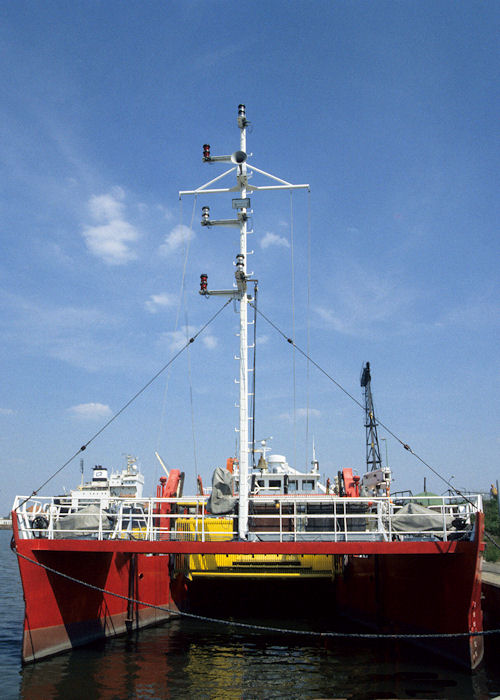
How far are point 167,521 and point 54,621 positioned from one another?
5704mm

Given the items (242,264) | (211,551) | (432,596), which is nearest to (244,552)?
(211,551)

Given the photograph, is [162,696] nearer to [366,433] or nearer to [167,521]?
[167,521]

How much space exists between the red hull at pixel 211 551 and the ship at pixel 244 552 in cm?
3

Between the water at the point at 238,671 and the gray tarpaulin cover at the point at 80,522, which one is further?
the gray tarpaulin cover at the point at 80,522

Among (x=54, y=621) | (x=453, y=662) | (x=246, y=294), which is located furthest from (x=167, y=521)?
(x=453, y=662)

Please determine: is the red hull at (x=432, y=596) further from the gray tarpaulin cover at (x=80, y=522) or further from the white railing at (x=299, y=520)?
the gray tarpaulin cover at (x=80, y=522)

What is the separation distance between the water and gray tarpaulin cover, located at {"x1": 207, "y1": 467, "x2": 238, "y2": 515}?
383 centimetres

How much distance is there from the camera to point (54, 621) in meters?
13.8

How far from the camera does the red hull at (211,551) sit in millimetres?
12375

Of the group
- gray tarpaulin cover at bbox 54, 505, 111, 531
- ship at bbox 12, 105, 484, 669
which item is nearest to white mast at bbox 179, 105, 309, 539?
ship at bbox 12, 105, 484, 669

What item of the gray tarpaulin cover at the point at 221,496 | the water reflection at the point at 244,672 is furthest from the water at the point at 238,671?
the gray tarpaulin cover at the point at 221,496

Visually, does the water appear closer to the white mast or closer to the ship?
the ship

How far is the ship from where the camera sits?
12523mm

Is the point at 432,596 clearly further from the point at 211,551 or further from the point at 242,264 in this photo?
the point at 242,264
